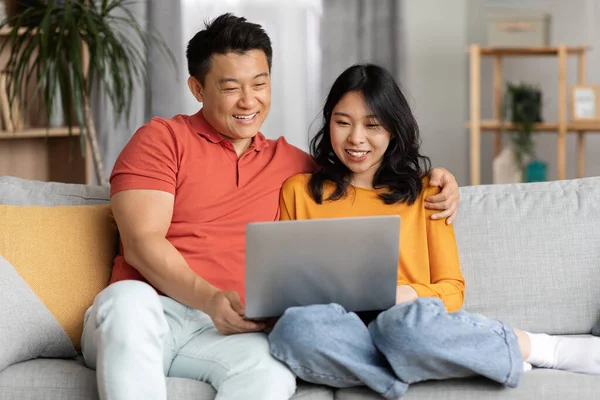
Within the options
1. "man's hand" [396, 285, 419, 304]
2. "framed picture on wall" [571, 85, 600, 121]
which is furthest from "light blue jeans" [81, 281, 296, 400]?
"framed picture on wall" [571, 85, 600, 121]

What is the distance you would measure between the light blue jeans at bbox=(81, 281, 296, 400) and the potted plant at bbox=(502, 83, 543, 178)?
9.53ft

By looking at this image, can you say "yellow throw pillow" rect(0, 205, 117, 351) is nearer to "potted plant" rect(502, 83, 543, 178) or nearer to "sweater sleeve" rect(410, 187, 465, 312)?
"sweater sleeve" rect(410, 187, 465, 312)

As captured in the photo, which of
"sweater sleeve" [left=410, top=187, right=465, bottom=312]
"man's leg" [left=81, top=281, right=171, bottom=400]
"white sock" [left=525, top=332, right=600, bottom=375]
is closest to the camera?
"man's leg" [left=81, top=281, right=171, bottom=400]

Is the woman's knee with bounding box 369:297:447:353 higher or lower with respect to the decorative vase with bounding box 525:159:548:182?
lower

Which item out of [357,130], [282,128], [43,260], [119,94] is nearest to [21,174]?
[119,94]

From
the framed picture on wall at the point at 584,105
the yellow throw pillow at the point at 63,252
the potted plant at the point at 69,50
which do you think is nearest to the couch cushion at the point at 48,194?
the yellow throw pillow at the point at 63,252

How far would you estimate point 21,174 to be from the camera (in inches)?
141

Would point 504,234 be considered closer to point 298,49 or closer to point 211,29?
point 211,29

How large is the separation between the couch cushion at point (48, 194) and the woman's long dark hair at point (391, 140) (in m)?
0.61

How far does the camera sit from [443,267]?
1.89 meters

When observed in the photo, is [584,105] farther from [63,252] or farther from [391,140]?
[63,252]

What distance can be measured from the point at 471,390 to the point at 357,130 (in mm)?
669

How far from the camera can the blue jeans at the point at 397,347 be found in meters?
1.54

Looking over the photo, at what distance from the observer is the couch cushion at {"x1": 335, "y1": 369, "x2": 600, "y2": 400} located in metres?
1.59
